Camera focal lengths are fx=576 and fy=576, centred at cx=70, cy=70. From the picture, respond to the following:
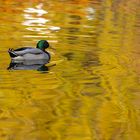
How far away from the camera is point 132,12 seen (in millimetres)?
41375

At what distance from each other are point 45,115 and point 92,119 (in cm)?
116

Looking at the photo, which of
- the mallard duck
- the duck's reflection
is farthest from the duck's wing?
the duck's reflection

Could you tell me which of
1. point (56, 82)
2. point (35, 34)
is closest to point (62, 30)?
point (35, 34)

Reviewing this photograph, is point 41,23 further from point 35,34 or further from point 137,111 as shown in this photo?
point 137,111

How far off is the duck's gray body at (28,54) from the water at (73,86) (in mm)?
316

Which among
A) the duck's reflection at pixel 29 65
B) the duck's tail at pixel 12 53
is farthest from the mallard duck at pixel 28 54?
the duck's reflection at pixel 29 65

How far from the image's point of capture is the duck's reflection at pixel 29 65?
18727 mm

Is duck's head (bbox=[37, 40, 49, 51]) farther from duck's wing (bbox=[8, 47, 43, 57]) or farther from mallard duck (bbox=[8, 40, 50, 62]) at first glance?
duck's wing (bbox=[8, 47, 43, 57])

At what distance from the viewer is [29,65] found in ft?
64.3

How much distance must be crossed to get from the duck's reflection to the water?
5.6 inches

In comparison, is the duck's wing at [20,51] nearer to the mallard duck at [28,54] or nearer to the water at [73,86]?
the mallard duck at [28,54]

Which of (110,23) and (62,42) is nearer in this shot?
(62,42)

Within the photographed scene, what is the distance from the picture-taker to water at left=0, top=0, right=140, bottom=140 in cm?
1324

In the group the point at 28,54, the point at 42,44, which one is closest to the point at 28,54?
the point at 28,54
